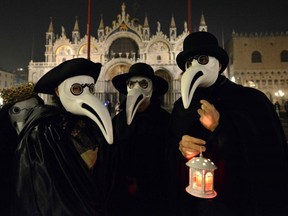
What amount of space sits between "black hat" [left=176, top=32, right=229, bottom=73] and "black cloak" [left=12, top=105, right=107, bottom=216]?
1.39m

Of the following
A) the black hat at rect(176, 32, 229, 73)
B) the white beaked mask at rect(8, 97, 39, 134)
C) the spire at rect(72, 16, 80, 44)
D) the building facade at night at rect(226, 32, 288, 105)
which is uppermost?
the spire at rect(72, 16, 80, 44)

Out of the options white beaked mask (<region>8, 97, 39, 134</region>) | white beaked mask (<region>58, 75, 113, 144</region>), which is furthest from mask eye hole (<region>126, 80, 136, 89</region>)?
white beaked mask (<region>8, 97, 39, 134</region>)

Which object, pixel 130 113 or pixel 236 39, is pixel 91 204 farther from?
pixel 236 39

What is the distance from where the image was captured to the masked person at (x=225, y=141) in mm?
1805

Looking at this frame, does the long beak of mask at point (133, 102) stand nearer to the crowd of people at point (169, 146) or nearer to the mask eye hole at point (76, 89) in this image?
the crowd of people at point (169, 146)

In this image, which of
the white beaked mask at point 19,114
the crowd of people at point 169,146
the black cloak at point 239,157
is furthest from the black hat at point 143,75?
the white beaked mask at point 19,114

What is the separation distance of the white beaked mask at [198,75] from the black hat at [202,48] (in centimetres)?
5

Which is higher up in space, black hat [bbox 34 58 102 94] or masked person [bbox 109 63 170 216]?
black hat [bbox 34 58 102 94]

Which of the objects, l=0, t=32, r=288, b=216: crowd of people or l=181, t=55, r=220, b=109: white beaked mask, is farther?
l=181, t=55, r=220, b=109: white beaked mask

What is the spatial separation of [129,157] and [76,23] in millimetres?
37815

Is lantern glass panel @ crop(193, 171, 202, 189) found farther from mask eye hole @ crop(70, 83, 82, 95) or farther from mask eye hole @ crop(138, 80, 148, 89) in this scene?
mask eye hole @ crop(138, 80, 148, 89)

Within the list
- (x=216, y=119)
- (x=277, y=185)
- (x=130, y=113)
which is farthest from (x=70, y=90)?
(x=277, y=185)

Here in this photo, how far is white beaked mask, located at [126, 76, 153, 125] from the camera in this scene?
8.17ft

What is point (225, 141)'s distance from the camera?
1879mm
